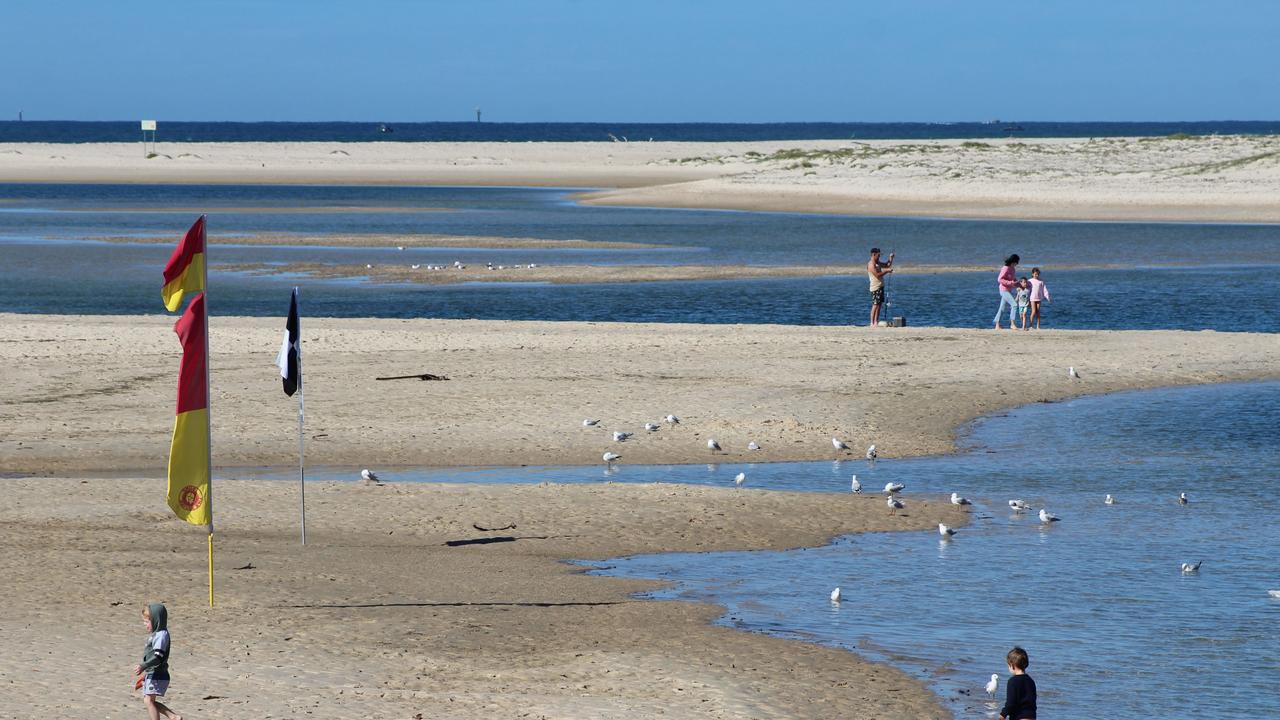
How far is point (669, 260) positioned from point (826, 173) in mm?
40059

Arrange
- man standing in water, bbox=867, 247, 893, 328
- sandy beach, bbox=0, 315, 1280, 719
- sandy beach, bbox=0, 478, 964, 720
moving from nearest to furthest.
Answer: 1. sandy beach, bbox=0, 478, 964, 720
2. sandy beach, bbox=0, 315, 1280, 719
3. man standing in water, bbox=867, 247, 893, 328

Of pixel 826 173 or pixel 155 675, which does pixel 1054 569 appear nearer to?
pixel 155 675

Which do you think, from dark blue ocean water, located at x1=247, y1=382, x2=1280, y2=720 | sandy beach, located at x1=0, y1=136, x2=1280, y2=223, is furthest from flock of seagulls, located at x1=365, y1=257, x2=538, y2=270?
sandy beach, located at x1=0, y1=136, x2=1280, y2=223

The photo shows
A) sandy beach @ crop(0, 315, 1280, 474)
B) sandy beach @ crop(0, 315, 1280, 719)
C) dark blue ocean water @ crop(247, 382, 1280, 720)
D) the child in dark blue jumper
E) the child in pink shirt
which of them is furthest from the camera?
the child in pink shirt

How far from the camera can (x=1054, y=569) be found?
52.7ft

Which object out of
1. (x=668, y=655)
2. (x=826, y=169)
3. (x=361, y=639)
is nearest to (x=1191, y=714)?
(x=668, y=655)

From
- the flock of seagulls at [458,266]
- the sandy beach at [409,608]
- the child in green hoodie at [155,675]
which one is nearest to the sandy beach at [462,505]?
the sandy beach at [409,608]

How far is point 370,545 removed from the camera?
16656mm

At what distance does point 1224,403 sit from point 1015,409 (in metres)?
3.37

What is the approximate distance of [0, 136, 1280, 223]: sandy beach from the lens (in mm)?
71688

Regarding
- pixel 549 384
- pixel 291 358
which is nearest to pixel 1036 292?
pixel 549 384

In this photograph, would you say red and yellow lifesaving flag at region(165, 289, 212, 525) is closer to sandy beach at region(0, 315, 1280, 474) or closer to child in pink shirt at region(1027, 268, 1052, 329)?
sandy beach at region(0, 315, 1280, 474)

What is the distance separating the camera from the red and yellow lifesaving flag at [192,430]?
13.4m

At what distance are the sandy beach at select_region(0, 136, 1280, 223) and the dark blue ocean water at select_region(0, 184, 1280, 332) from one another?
5364mm
